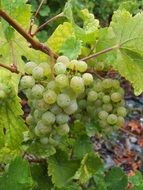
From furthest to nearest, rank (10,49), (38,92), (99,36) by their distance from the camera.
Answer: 1. (10,49)
2. (99,36)
3. (38,92)

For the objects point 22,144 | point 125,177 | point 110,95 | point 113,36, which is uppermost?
point 113,36

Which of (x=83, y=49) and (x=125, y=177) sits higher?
(x=83, y=49)

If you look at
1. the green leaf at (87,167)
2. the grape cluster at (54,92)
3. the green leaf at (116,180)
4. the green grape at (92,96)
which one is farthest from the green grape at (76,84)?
the green leaf at (116,180)

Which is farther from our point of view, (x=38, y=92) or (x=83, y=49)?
(x=83, y=49)

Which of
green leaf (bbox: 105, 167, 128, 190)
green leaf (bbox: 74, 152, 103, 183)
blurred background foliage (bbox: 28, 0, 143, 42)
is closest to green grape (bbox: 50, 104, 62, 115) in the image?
green leaf (bbox: 74, 152, 103, 183)

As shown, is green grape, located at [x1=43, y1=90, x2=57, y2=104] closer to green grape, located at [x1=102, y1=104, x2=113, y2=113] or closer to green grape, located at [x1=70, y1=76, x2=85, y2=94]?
green grape, located at [x1=70, y1=76, x2=85, y2=94]

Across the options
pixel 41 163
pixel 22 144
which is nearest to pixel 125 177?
pixel 41 163

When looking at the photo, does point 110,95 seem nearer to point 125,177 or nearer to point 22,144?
point 22,144

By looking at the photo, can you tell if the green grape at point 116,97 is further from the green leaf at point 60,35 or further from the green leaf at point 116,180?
the green leaf at point 116,180
